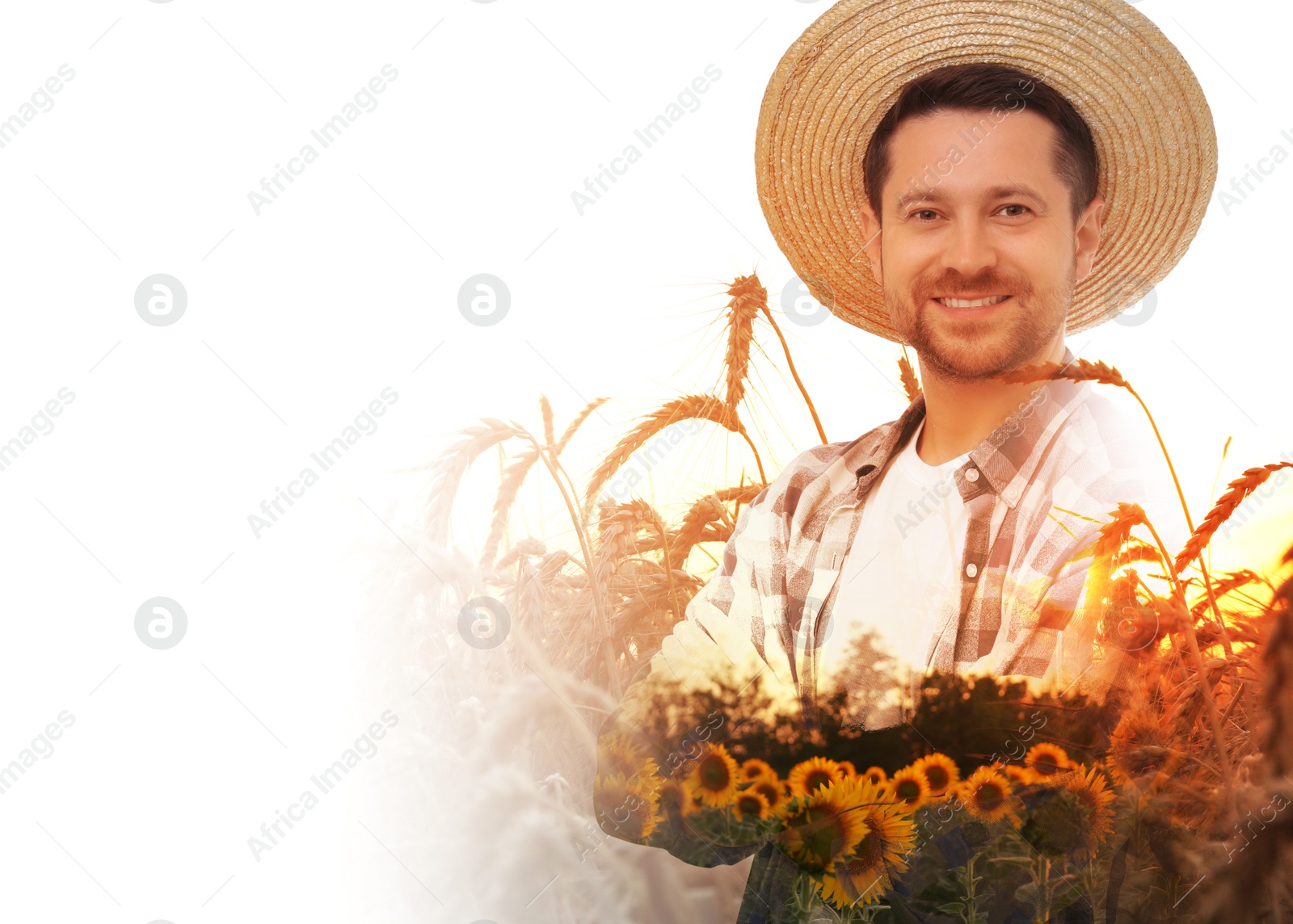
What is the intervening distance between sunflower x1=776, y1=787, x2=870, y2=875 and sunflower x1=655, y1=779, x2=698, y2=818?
100 mm

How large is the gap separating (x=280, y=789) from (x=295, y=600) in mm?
249

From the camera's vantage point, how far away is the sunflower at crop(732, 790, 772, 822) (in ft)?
3.19

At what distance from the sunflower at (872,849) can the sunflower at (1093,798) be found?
0.16 m

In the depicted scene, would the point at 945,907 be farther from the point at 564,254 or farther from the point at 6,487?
the point at 6,487

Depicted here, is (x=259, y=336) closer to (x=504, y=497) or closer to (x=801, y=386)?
(x=504, y=497)

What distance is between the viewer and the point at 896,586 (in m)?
0.99

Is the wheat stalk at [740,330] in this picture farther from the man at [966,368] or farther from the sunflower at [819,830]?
the sunflower at [819,830]

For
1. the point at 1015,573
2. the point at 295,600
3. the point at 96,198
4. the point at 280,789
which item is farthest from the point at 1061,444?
the point at 96,198

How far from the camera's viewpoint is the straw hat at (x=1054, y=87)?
960 mm

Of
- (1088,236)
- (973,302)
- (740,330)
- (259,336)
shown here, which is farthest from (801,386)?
(259,336)

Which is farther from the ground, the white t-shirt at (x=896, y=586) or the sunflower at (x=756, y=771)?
the white t-shirt at (x=896, y=586)

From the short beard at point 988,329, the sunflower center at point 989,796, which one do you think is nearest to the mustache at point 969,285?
the short beard at point 988,329

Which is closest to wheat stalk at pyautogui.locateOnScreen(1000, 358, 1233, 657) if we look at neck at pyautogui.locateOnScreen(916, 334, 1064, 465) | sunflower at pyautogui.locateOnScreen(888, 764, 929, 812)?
neck at pyautogui.locateOnScreen(916, 334, 1064, 465)

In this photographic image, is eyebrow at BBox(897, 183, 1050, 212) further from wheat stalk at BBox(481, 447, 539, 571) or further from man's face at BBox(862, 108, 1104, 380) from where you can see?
wheat stalk at BBox(481, 447, 539, 571)
